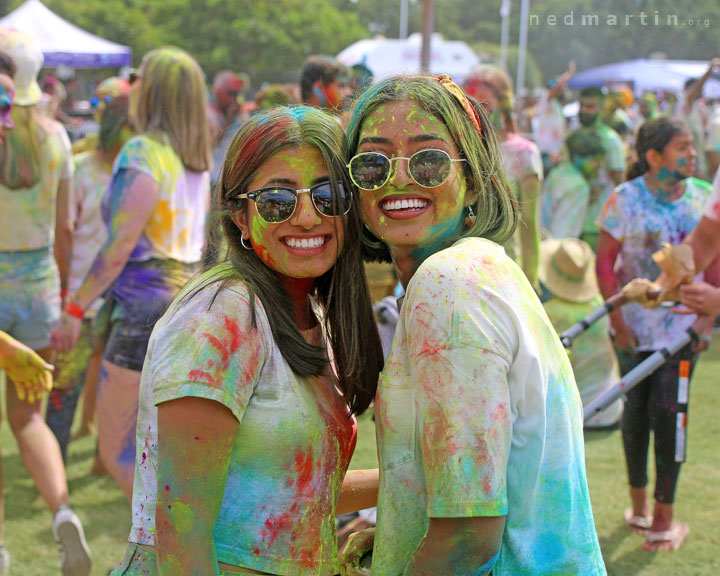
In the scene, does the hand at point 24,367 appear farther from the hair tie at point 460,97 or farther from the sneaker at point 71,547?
the hair tie at point 460,97

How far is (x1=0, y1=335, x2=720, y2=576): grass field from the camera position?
12.9 ft

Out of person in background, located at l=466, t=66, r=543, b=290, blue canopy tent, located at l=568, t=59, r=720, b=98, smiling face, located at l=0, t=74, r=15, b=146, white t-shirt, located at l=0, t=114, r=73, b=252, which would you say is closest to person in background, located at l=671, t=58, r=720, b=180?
person in background, located at l=466, t=66, r=543, b=290

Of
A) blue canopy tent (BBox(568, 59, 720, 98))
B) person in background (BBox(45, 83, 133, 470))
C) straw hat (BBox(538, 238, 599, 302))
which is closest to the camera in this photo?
person in background (BBox(45, 83, 133, 470))

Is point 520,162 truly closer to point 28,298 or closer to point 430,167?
point 28,298

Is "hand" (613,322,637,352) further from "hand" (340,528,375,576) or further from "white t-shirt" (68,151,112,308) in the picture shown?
"white t-shirt" (68,151,112,308)

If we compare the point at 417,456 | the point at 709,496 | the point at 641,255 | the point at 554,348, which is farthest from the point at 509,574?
the point at 709,496

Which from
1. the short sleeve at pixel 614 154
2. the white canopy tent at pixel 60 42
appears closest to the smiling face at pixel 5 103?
→ the short sleeve at pixel 614 154

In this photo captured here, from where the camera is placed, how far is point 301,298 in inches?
76.4

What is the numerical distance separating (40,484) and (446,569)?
2760 mm

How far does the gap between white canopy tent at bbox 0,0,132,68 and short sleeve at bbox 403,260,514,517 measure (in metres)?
16.7

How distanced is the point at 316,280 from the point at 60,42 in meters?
17.3

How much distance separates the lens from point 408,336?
1535 mm

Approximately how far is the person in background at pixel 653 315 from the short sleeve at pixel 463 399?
A: 9.40 feet

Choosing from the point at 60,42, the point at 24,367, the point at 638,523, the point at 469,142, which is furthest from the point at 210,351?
the point at 60,42
